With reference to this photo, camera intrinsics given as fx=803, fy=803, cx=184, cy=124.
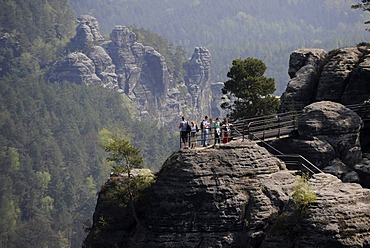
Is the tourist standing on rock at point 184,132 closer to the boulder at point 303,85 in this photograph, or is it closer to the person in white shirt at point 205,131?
the person in white shirt at point 205,131

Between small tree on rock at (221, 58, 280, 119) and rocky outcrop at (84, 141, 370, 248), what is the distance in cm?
1753

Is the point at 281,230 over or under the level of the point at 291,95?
under

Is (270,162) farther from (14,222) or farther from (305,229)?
(14,222)

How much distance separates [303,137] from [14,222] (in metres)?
157

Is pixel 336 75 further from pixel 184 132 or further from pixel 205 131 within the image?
pixel 184 132

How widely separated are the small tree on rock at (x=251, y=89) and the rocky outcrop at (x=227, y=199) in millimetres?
17529

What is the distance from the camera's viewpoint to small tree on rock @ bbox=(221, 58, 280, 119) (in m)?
57.1

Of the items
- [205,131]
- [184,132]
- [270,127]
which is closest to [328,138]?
[270,127]

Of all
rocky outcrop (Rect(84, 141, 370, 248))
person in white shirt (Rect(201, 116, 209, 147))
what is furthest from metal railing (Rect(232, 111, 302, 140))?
rocky outcrop (Rect(84, 141, 370, 248))

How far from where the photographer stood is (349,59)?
50.0 m

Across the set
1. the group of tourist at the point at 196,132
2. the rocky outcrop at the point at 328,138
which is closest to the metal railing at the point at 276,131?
the group of tourist at the point at 196,132

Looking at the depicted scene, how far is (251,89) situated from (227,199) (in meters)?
22.0

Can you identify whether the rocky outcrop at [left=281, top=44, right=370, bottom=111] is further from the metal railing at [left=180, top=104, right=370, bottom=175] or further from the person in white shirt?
the person in white shirt

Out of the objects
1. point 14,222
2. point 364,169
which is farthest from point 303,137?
point 14,222
